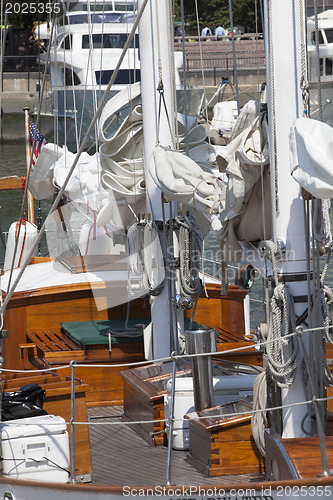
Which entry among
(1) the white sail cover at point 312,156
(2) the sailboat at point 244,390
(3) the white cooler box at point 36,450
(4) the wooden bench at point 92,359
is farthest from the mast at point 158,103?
(1) the white sail cover at point 312,156

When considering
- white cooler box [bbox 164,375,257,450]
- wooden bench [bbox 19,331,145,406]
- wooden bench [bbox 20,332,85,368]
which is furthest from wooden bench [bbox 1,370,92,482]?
wooden bench [bbox 20,332,85,368]

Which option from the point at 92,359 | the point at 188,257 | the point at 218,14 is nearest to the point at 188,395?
the point at 188,257

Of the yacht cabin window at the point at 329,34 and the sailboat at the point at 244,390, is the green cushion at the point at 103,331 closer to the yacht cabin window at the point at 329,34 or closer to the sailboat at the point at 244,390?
the sailboat at the point at 244,390

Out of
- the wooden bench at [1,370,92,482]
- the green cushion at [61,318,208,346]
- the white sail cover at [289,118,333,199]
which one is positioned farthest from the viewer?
the green cushion at [61,318,208,346]

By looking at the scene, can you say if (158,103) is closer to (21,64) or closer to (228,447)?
(228,447)

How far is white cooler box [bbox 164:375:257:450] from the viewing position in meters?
5.93

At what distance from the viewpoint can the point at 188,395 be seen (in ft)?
19.7

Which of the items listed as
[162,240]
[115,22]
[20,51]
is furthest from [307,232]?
[20,51]

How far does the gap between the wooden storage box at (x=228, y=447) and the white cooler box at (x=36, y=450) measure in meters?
0.83

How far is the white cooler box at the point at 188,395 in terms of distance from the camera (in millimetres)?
5930

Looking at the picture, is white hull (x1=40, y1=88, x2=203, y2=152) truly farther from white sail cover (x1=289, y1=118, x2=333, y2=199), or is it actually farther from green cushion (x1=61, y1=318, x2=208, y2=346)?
white sail cover (x1=289, y1=118, x2=333, y2=199)

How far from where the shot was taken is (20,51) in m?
36.8

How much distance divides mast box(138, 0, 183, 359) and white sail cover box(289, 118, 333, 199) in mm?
2666

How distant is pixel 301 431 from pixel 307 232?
1195mm
